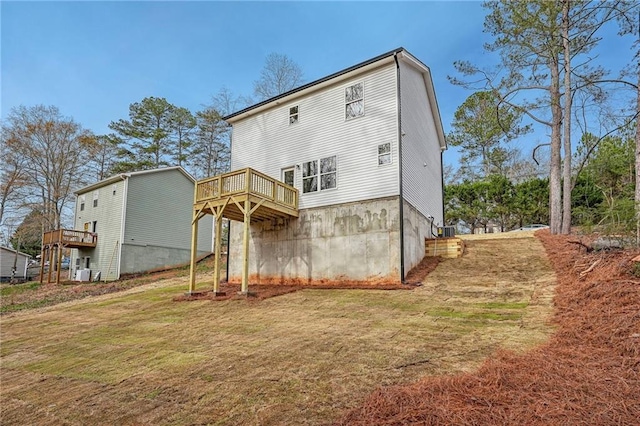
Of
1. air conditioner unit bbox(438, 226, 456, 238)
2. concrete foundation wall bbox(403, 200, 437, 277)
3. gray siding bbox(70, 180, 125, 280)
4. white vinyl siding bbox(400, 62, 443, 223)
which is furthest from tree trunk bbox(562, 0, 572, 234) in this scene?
gray siding bbox(70, 180, 125, 280)

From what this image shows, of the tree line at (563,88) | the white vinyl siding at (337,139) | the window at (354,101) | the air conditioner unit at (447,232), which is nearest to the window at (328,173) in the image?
the white vinyl siding at (337,139)

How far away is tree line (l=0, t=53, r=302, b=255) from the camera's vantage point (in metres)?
26.5

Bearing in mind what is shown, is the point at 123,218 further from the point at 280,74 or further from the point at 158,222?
the point at 280,74

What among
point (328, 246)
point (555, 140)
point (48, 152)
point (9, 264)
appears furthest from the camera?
point (9, 264)

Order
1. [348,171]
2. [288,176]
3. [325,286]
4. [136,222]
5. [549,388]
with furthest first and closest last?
[136,222] → [288,176] → [348,171] → [325,286] → [549,388]

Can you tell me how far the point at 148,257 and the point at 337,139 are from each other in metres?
16.7

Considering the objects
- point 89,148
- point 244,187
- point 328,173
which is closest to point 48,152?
point 89,148

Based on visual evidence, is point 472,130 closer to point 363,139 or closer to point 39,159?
point 363,139

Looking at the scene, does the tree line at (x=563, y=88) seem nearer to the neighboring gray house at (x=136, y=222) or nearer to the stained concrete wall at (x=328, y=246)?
the stained concrete wall at (x=328, y=246)

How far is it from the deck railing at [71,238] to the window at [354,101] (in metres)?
19.8

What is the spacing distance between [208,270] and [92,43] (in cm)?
1227

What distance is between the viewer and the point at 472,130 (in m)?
26.2

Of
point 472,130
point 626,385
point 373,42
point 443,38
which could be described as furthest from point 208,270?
point 472,130

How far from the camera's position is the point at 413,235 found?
1137 cm
